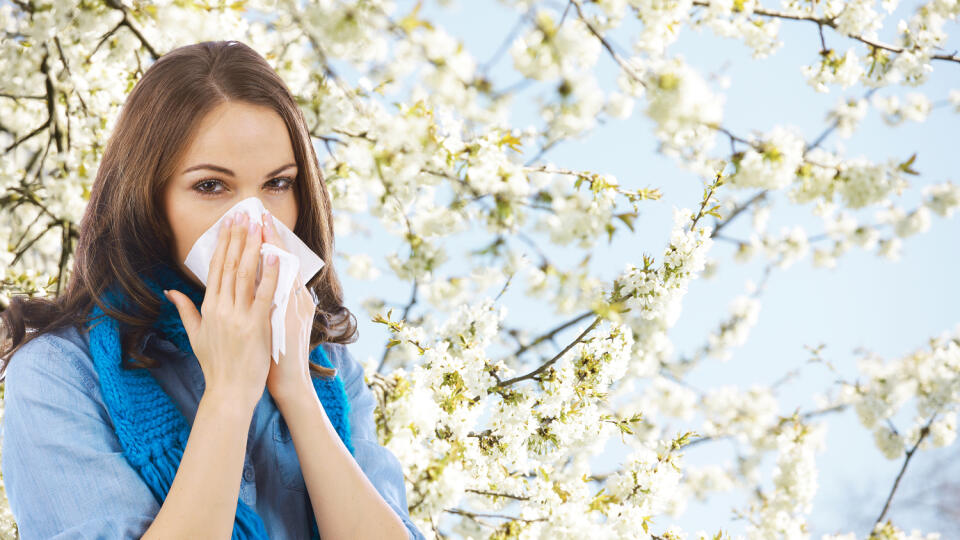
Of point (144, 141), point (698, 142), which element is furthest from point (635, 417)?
point (698, 142)

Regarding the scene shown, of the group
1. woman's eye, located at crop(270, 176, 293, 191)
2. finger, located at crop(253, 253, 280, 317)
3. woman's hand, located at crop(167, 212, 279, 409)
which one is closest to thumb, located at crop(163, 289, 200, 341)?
woman's hand, located at crop(167, 212, 279, 409)

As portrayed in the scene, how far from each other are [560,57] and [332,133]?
1.22 meters

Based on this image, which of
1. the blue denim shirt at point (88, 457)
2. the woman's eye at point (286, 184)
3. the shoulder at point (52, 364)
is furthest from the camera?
the woman's eye at point (286, 184)

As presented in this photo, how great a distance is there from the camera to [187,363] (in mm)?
1482

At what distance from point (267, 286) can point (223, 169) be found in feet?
0.73

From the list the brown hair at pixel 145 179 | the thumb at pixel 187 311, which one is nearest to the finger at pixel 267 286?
the thumb at pixel 187 311

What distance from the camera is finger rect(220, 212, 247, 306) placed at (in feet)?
4.06

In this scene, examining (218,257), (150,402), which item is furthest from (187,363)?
(218,257)

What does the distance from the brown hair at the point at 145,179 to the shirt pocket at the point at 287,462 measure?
27 cm

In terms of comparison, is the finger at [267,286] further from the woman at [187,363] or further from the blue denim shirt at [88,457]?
A: the blue denim shirt at [88,457]

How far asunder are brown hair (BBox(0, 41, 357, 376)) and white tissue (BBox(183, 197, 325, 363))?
119mm

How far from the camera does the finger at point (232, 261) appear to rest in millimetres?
1237

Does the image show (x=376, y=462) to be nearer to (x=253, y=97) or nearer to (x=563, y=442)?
(x=563, y=442)

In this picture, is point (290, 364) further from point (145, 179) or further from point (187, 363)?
point (145, 179)
